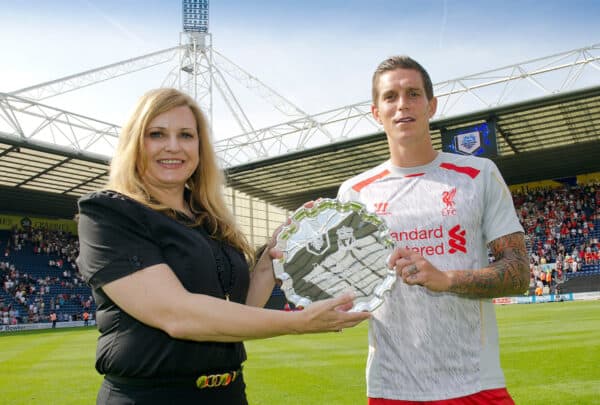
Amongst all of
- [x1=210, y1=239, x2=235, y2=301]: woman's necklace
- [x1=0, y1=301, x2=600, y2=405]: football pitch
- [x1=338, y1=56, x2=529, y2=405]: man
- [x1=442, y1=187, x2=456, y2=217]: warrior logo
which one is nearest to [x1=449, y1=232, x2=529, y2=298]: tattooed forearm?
[x1=338, y1=56, x2=529, y2=405]: man

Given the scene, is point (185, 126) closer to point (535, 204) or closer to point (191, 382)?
point (191, 382)

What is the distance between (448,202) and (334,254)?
2.10 feet

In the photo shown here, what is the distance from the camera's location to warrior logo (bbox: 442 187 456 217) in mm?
2674

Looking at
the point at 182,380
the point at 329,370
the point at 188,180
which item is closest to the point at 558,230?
the point at 329,370

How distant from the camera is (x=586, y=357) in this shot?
8727 mm

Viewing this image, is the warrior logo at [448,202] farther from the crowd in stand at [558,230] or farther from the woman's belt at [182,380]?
the crowd in stand at [558,230]

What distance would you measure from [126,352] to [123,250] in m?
0.40

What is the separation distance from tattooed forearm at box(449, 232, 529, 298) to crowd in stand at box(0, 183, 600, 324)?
89.5 ft

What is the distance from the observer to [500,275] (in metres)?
2.50

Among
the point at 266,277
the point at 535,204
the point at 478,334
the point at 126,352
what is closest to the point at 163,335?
the point at 126,352

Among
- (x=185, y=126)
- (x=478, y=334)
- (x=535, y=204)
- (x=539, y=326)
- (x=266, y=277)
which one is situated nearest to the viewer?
(x=185, y=126)

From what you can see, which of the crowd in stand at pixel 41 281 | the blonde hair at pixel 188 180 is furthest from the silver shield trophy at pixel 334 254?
the crowd in stand at pixel 41 281

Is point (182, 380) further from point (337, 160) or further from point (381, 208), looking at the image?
point (337, 160)

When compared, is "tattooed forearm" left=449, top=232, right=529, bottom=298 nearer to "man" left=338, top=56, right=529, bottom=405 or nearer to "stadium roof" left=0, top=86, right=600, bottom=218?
"man" left=338, top=56, right=529, bottom=405
